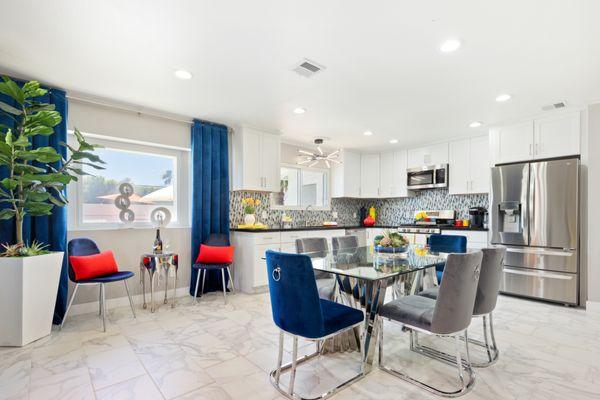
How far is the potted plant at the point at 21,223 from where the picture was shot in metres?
2.54

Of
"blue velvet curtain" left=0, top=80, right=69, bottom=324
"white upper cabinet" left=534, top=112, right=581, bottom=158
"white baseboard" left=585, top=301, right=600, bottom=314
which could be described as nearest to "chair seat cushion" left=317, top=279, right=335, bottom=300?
"blue velvet curtain" left=0, top=80, right=69, bottom=324

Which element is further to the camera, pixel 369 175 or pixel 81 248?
pixel 369 175

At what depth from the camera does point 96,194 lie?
371 cm

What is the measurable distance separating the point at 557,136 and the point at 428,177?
75.5 inches

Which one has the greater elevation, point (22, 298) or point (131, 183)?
point (131, 183)

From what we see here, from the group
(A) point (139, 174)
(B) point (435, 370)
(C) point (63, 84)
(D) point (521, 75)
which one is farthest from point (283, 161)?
(B) point (435, 370)

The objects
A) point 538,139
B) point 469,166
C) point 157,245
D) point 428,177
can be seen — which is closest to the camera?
point 157,245

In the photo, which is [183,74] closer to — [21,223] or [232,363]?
[21,223]

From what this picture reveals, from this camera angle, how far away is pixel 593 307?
11.8ft

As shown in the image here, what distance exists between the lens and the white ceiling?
197 cm

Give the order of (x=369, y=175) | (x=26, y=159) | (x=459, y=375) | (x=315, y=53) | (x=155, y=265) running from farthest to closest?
(x=369, y=175) → (x=155, y=265) → (x=26, y=159) → (x=315, y=53) → (x=459, y=375)

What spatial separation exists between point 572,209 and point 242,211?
4241 millimetres

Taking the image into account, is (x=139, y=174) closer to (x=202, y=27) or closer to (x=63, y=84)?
(x=63, y=84)

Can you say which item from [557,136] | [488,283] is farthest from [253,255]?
[557,136]
